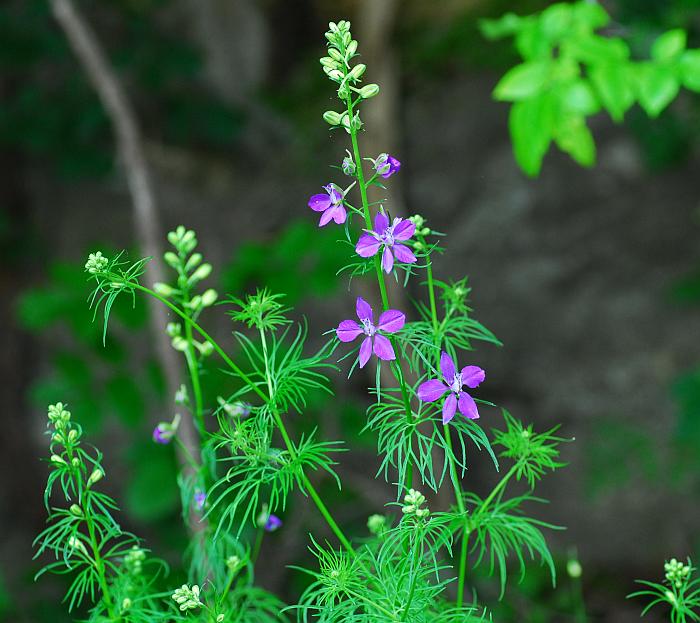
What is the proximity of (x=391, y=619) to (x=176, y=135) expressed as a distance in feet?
13.8

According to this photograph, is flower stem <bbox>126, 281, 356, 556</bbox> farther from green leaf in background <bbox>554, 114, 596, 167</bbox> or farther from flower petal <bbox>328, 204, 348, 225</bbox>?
green leaf in background <bbox>554, 114, 596, 167</bbox>

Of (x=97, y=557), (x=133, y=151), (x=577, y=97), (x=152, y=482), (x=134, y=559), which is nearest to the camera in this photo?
(x=97, y=557)

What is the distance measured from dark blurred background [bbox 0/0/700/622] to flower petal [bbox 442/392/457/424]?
1.90 meters

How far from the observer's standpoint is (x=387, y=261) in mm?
984

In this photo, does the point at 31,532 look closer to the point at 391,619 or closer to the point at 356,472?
the point at 356,472

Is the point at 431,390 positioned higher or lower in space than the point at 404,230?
lower

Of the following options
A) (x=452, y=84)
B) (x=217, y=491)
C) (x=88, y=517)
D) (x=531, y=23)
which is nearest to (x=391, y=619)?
(x=88, y=517)

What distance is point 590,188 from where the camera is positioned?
4.57m

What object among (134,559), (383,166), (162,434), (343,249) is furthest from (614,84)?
(343,249)

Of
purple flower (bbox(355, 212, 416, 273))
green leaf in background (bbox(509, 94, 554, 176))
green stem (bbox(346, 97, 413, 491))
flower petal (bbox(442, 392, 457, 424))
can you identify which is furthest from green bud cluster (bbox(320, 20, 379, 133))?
green leaf in background (bbox(509, 94, 554, 176))

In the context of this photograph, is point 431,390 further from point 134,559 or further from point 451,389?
point 134,559

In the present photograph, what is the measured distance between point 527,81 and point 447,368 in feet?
3.47

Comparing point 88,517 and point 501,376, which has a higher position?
point 501,376

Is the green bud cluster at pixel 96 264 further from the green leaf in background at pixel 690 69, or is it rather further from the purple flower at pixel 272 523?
the green leaf in background at pixel 690 69
